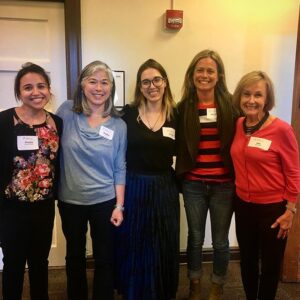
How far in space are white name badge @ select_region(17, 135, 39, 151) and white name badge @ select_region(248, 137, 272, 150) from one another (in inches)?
41.5

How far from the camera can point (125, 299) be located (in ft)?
6.30

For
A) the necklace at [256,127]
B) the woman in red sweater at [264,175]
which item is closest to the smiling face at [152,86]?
→ the woman in red sweater at [264,175]

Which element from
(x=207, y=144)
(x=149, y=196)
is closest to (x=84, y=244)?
(x=149, y=196)

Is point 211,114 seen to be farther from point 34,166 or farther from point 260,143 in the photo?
point 34,166

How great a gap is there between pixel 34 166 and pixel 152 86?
0.75 meters

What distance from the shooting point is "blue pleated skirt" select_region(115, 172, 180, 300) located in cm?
183

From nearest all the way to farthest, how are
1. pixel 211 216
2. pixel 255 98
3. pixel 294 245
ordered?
1. pixel 255 98
2. pixel 211 216
3. pixel 294 245

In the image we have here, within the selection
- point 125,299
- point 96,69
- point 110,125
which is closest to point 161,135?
point 110,125

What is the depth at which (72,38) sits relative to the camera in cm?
223

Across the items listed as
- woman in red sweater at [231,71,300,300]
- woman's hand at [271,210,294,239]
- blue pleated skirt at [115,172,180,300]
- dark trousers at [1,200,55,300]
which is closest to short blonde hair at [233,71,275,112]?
woman in red sweater at [231,71,300,300]

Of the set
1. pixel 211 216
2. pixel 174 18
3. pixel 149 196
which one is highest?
pixel 174 18

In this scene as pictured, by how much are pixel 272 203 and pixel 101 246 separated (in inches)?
37.2

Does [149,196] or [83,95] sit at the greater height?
[83,95]

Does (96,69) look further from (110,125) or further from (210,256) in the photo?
(210,256)
